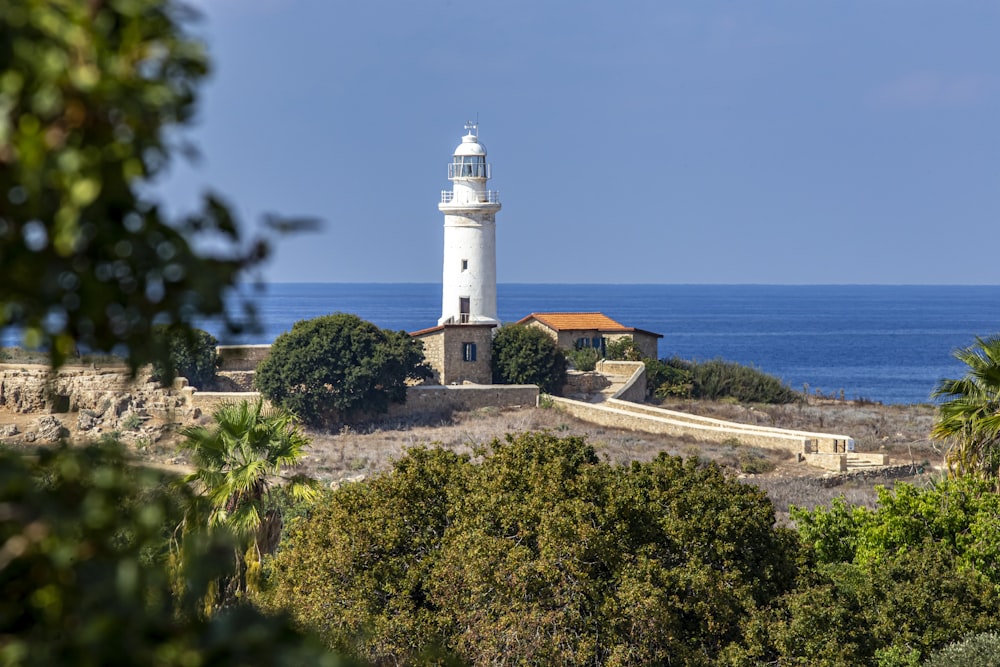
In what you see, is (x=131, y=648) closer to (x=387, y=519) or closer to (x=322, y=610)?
(x=322, y=610)

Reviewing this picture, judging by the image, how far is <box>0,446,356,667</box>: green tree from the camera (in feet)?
5.88

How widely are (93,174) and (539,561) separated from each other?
1068 centimetres

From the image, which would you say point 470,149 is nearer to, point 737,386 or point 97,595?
point 737,386

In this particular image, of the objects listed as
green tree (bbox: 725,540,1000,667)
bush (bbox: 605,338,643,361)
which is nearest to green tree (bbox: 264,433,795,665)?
green tree (bbox: 725,540,1000,667)

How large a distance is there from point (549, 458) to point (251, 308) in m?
12.2

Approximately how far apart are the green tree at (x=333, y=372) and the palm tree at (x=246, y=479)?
95.7 feet

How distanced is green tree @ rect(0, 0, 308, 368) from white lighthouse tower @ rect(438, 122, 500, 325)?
49.3m

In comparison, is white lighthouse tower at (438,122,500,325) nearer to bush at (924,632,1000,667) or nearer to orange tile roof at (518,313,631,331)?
orange tile roof at (518,313,631,331)

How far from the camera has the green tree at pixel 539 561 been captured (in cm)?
1181

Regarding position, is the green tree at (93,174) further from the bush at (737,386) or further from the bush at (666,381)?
the bush at (737,386)

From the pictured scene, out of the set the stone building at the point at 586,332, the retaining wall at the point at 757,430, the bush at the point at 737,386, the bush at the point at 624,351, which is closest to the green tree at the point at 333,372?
the retaining wall at the point at 757,430

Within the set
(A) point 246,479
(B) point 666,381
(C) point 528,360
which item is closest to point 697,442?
(C) point 528,360

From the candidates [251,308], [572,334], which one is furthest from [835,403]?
[251,308]

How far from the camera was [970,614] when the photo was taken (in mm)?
12703
